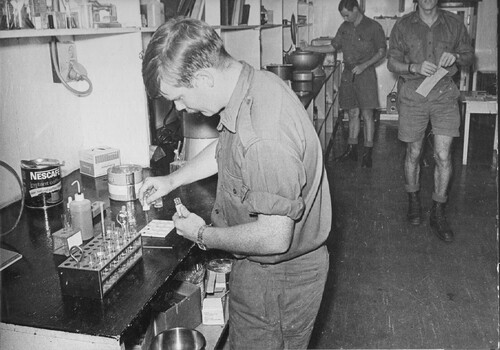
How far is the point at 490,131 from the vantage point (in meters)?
6.21

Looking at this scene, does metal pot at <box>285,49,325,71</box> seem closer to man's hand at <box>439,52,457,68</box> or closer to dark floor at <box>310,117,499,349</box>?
dark floor at <box>310,117,499,349</box>

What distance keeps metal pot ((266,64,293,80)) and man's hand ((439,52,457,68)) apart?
4.12 ft

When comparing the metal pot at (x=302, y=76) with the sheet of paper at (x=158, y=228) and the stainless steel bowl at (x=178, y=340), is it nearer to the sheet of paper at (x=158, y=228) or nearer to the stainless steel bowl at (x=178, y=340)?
the sheet of paper at (x=158, y=228)

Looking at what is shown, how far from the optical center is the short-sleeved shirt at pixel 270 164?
1.32m

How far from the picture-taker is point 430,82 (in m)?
3.61

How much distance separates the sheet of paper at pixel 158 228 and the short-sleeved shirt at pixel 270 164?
0.18m

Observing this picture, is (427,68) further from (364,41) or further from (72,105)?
(72,105)

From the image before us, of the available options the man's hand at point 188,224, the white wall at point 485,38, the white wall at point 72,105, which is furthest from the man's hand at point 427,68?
the white wall at point 485,38

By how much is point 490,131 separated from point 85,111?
16.9 ft

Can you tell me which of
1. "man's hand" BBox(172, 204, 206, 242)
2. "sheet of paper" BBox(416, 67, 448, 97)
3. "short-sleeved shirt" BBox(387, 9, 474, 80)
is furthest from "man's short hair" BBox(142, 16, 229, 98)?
"short-sleeved shirt" BBox(387, 9, 474, 80)

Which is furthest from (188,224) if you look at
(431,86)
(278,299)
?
(431,86)

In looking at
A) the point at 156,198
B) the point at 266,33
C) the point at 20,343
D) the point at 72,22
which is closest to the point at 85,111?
the point at 72,22

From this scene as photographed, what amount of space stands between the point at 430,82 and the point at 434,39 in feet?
1.22

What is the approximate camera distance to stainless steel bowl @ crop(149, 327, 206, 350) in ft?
5.53
